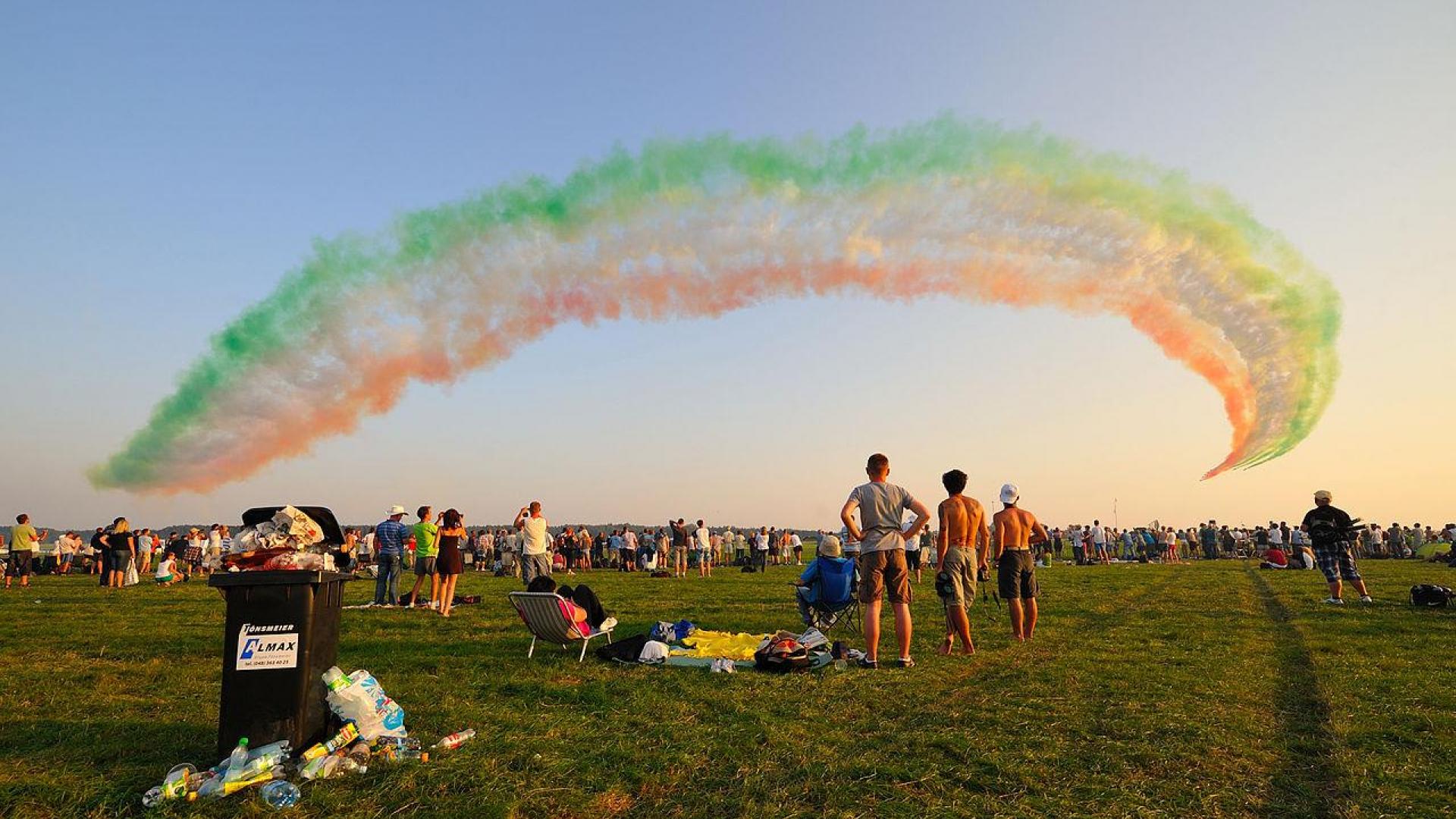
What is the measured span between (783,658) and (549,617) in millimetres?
2590

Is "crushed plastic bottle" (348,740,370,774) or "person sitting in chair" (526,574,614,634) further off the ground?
"person sitting in chair" (526,574,614,634)

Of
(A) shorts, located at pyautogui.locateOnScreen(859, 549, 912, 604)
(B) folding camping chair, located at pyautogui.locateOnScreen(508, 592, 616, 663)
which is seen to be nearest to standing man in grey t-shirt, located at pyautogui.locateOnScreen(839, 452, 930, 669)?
(A) shorts, located at pyautogui.locateOnScreen(859, 549, 912, 604)

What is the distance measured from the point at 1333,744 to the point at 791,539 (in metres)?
31.1

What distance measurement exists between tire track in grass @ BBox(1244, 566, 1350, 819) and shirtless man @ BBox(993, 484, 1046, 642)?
2.69m

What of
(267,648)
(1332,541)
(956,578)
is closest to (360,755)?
(267,648)

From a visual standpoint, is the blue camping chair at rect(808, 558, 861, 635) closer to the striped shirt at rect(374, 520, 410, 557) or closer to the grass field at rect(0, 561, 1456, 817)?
the grass field at rect(0, 561, 1456, 817)

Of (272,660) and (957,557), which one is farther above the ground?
(957,557)

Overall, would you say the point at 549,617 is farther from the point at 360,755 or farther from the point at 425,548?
the point at 425,548

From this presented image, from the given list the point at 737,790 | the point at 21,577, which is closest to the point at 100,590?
the point at 21,577

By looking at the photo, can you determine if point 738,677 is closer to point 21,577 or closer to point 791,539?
point 21,577

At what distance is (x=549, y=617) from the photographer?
28.4ft

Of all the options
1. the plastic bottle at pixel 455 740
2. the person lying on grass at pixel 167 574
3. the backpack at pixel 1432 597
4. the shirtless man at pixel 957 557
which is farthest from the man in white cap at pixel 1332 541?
the person lying on grass at pixel 167 574

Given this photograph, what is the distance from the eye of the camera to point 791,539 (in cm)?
3625

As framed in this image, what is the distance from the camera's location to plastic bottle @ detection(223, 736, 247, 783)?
4.34 metres
